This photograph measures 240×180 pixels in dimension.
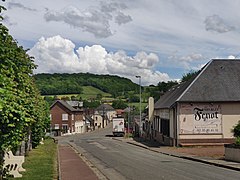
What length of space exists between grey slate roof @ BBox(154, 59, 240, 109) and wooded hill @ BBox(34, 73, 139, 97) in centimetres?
A: 8122

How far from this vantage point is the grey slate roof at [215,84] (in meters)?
42.6

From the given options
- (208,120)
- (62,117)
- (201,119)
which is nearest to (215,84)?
(208,120)

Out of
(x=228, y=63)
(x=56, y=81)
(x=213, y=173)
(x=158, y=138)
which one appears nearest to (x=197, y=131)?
(x=228, y=63)

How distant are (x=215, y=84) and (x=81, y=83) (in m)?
120

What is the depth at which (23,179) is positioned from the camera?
16.7m

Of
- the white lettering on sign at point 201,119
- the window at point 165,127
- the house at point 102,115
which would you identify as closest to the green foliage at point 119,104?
the house at point 102,115

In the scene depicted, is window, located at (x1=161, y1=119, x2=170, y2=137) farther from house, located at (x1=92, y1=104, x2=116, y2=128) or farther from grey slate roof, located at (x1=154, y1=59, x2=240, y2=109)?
house, located at (x1=92, y1=104, x2=116, y2=128)

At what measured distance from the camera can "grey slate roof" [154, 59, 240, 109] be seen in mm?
42594

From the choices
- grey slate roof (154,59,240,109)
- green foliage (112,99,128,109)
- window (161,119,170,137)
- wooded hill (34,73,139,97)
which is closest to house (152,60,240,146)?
grey slate roof (154,59,240,109)

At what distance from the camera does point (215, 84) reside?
44.2 m

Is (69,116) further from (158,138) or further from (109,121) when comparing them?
(109,121)

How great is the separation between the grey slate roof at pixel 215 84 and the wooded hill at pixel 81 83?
266 ft

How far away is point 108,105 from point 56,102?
6613 cm

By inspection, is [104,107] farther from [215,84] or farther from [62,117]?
[215,84]
